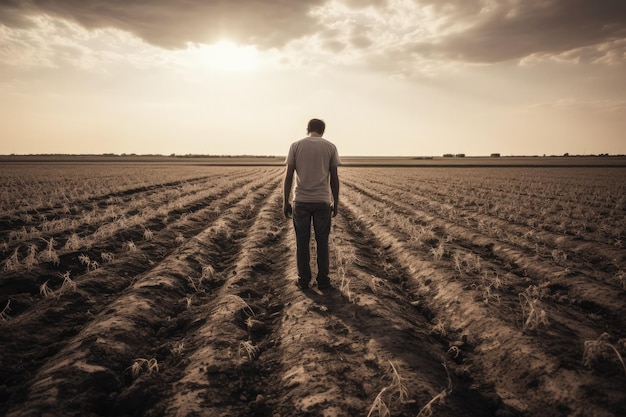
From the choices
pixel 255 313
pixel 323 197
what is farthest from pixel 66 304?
pixel 323 197

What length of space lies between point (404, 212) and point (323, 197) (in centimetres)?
897

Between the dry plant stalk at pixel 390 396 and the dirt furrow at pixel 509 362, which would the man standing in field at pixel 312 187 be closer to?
the dirt furrow at pixel 509 362

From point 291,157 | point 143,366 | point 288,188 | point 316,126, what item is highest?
point 316,126

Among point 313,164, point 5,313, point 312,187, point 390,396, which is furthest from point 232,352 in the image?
point 5,313

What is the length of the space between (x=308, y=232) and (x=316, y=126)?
169 cm

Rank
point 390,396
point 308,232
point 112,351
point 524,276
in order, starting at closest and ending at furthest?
point 390,396 < point 112,351 < point 308,232 < point 524,276

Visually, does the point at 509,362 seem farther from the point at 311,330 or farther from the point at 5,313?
the point at 5,313

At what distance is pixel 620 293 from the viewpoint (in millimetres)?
4926

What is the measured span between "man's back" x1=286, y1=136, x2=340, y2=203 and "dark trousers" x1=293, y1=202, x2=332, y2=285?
0.14 meters

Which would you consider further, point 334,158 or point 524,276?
point 524,276

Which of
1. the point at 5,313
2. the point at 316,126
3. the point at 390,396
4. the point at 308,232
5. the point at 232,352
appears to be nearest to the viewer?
the point at 390,396

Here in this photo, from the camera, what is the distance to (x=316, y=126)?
534 cm

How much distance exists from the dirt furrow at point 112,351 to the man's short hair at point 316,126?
3.30 m

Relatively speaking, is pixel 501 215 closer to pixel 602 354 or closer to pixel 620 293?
pixel 620 293
